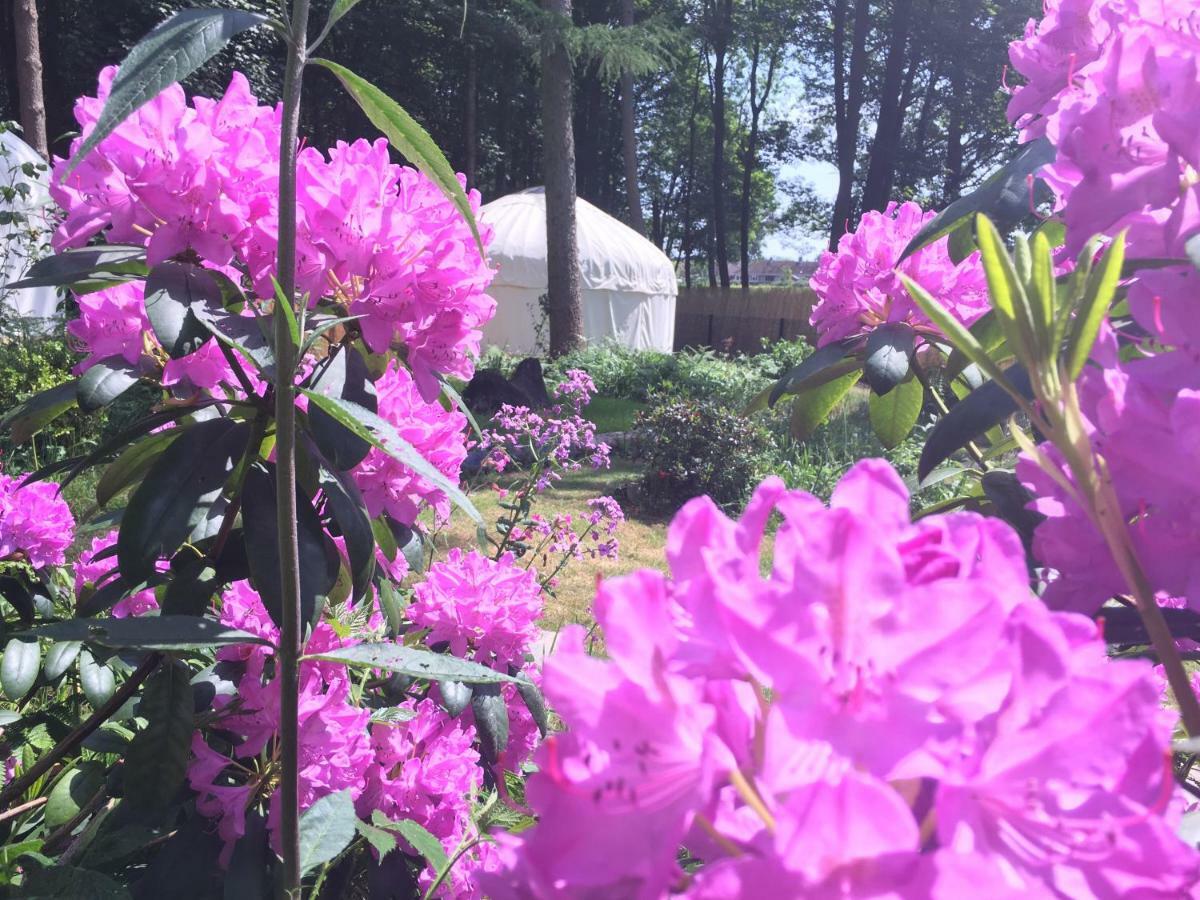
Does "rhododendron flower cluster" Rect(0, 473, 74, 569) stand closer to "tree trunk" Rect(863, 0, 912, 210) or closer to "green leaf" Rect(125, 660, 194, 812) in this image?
"green leaf" Rect(125, 660, 194, 812)

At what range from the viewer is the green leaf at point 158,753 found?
1.21 m

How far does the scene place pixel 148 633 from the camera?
3.11ft

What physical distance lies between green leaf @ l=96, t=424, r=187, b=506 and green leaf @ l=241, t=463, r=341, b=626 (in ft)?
0.67

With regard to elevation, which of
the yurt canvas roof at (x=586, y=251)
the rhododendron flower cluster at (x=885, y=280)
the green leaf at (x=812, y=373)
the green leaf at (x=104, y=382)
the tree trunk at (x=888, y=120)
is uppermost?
the tree trunk at (x=888, y=120)

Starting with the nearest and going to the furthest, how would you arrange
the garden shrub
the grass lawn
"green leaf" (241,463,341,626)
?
"green leaf" (241,463,341,626), the grass lawn, the garden shrub

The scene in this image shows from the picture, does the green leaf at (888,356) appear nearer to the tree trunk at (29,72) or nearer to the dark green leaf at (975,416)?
the dark green leaf at (975,416)

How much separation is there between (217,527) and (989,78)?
92.9 feet

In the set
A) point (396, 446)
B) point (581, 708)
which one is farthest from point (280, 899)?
point (581, 708)

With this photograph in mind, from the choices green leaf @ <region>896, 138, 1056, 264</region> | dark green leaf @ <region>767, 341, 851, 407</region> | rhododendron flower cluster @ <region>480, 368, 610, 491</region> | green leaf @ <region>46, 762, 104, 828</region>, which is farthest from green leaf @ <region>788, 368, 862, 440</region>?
rhododendron flower cluster @ <region>480, 368, 610, 491</region>

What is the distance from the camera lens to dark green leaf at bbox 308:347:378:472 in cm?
115

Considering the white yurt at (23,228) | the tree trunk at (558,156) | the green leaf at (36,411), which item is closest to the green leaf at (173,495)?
the green leaf at (36,411)

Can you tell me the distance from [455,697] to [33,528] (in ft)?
4.45

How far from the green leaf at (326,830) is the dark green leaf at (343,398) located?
0.41m

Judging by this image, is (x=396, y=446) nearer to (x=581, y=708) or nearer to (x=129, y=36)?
(x=581, y=708)
